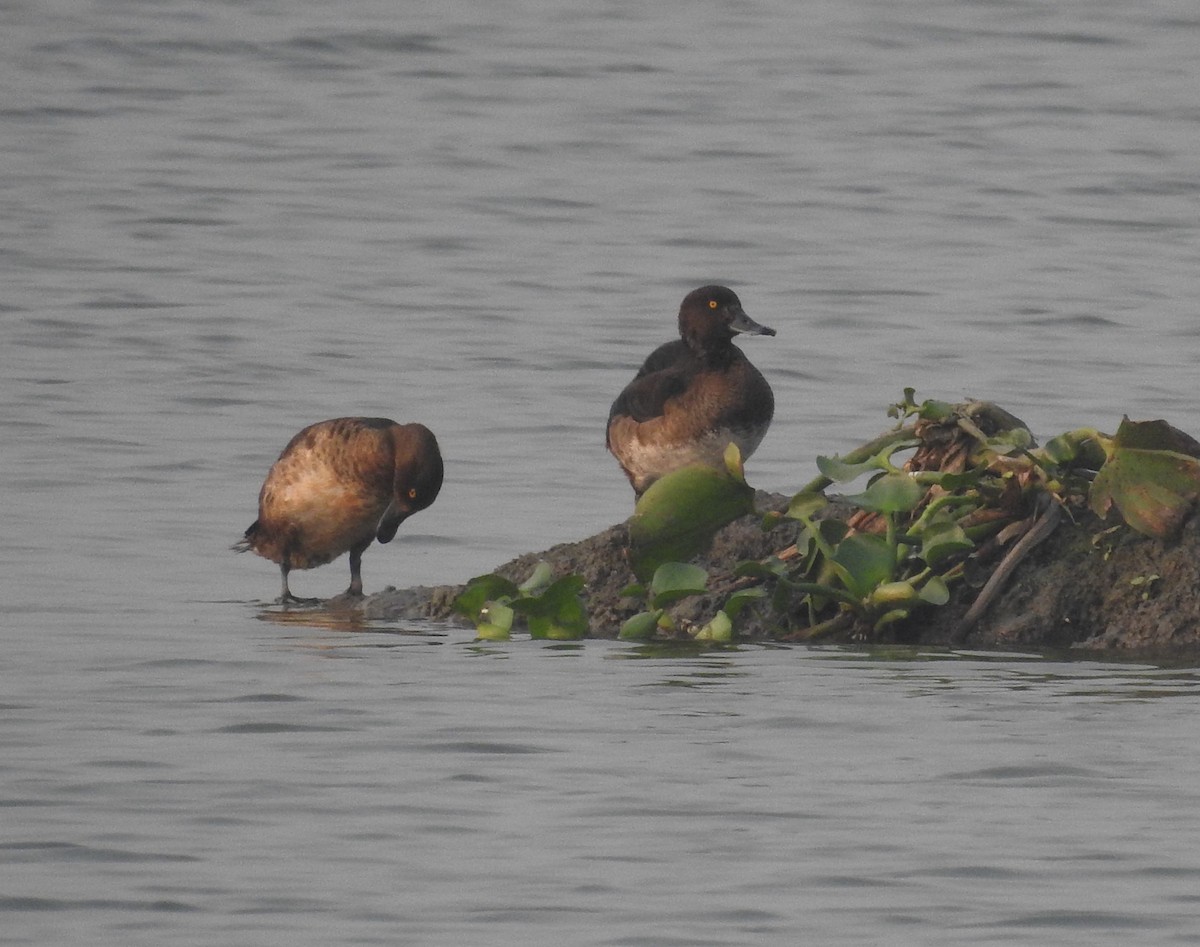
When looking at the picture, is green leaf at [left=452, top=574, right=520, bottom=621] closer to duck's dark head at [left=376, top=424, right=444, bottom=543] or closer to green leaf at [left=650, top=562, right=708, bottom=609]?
green leaf at [left=650, top=562, right=708, bottom=609]

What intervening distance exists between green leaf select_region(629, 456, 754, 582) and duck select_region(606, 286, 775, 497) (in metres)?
0.95

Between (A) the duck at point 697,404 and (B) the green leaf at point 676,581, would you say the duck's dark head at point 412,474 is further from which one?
(B) the green leaf at point 676,581

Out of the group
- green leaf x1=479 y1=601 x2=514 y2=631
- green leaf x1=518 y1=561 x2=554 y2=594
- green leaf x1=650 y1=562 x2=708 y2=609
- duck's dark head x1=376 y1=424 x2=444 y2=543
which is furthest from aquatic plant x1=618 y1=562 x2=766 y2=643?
duck's dark head x1=376 y1=424 x2=444 y2=543

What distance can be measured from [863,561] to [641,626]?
0.86 meters

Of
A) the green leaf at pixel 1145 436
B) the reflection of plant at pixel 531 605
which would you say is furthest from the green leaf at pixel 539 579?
the green leaf at pixel 1145 436

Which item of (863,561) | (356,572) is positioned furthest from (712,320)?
(863,561)

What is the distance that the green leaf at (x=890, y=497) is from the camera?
9.05 m

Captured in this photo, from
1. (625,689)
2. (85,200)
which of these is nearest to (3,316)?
(85,200)

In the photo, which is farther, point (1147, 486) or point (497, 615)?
point (497, 615)

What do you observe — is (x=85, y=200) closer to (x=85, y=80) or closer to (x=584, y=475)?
(x=85, y=80)

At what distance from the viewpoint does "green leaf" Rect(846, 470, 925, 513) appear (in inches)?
356

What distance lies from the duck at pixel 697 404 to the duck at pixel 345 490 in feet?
2.70

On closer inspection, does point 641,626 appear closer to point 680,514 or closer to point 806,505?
point 680,514

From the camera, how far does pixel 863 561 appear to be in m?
8.95
